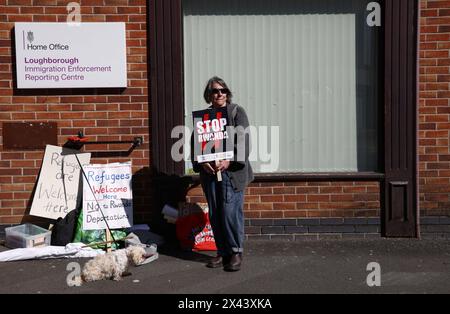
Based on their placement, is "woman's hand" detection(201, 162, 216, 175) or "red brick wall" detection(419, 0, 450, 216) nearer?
"woman's hand" detection(201, 162, 216, 175)

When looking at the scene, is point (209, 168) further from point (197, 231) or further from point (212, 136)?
point (197, 231)

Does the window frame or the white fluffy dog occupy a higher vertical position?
the window frame

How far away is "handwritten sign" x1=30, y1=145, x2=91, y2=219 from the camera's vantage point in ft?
21.2

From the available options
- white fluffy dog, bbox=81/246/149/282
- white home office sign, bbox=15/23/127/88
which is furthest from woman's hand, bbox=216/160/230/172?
white home office sign, bbox=15/23/127/88

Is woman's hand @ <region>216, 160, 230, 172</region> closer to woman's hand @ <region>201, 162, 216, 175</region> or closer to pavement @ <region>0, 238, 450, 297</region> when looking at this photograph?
woman's hand @ <region>201, 162, 216, 175</region>

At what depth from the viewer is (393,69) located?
6488 mm

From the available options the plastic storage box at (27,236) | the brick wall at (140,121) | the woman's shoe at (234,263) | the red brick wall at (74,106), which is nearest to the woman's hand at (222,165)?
the woman's shoe at (234,263)

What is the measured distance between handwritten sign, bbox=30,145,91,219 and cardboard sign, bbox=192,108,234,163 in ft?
5.26

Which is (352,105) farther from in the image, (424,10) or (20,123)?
(20,123)

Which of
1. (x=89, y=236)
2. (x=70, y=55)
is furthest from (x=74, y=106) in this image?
(x=89, y=236)

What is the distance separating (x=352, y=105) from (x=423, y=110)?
0.78 metres

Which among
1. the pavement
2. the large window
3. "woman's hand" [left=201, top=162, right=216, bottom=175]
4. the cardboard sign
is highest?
the large window

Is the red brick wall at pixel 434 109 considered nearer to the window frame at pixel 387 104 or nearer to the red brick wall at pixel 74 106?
the window frame at pixel 387 104

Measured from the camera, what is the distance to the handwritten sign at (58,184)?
646 centimetres
